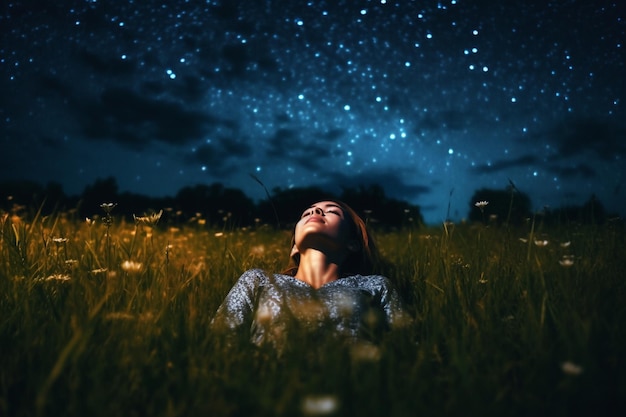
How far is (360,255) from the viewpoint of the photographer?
3574 millimetres

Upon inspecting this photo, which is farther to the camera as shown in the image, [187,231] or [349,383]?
[187,231]

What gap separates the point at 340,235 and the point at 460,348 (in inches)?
61.0

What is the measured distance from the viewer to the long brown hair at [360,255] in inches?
138

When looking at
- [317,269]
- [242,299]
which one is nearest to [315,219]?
[317,269]

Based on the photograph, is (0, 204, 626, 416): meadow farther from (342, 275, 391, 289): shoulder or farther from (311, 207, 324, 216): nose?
(311, 207, 324, 216): nose

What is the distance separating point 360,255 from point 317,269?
0.63 metres

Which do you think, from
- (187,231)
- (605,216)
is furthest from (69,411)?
(187,231)

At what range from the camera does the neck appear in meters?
3.06

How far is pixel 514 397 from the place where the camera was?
1399mm

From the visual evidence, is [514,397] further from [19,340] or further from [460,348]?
[19,340]

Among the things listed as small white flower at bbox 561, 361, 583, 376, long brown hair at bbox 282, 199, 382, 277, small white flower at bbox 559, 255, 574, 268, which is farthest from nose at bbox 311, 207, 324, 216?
small white flower at bbox 561, 361, 583, 376

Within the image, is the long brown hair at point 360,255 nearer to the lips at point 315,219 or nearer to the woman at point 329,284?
the woman at point 329,284

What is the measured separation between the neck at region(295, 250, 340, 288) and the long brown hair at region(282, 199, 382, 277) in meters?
0.36

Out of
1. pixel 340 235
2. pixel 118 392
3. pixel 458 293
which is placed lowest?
pixel 118 392
